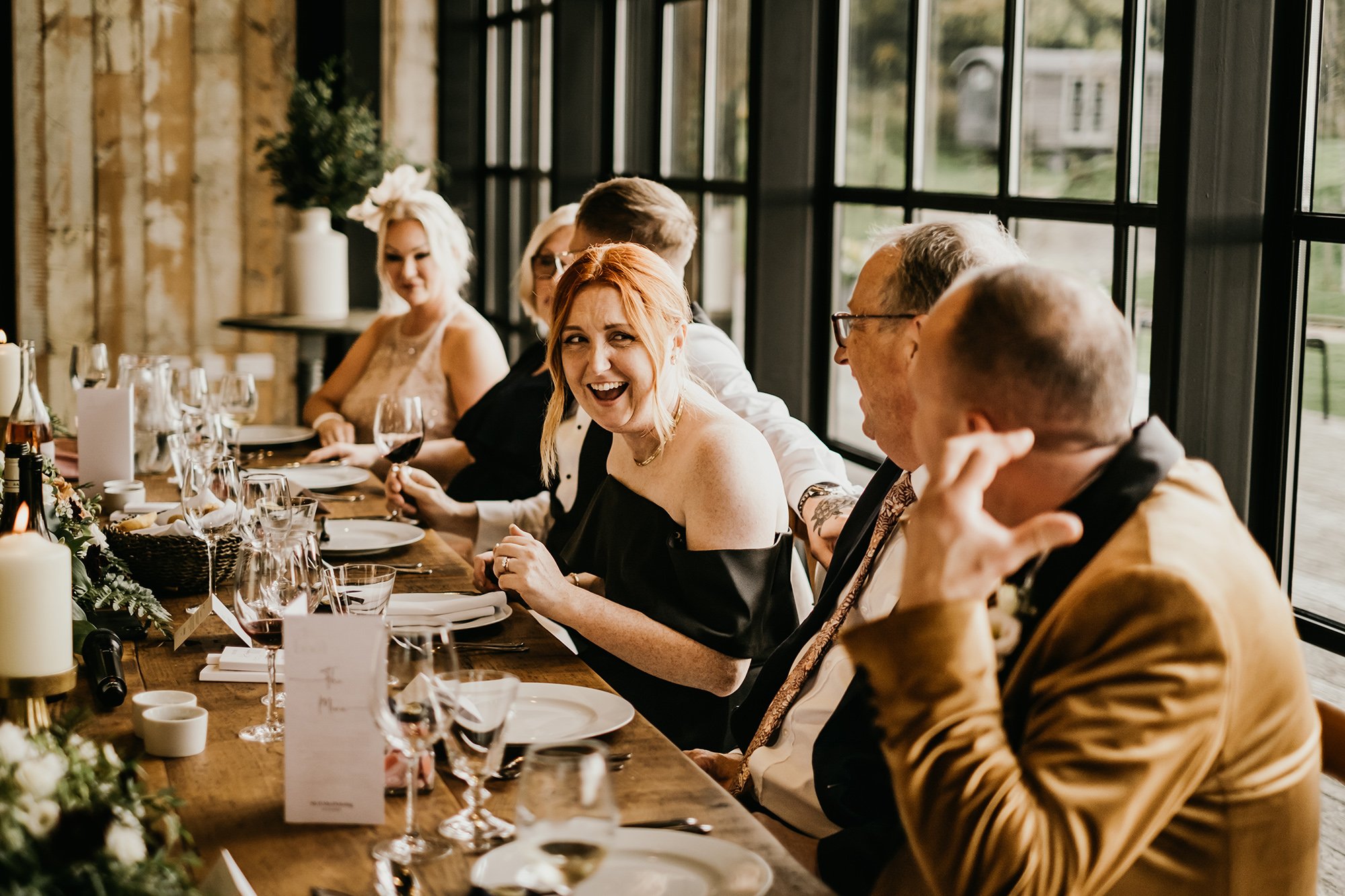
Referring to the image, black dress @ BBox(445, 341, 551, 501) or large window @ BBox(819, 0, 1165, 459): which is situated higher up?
large window @ BBox(819, 0, 1165, 459)

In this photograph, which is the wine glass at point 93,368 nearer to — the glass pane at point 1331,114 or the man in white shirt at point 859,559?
the man in white shirt at point 859,559

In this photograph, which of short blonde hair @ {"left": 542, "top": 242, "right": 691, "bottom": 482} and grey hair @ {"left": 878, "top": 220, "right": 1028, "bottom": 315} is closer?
grey hair @ {"left": 878, "top": 220, "right": 1028, "bottom": 315}

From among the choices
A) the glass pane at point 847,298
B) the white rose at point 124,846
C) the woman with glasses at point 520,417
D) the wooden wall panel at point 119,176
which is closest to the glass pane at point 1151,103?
the glass pane at point 847,298

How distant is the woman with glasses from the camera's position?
3.44 metres

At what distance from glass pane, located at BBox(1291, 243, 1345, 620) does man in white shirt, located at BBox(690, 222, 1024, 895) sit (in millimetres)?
416

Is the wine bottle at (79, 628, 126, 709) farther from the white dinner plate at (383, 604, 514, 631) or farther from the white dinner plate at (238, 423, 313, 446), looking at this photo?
the white dinner plate at (238, 423, 313, 446)

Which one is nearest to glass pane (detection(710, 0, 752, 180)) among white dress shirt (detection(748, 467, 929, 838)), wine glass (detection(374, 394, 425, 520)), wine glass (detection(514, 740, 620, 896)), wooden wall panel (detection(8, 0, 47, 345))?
wine glass (detection(374, 394, 425, 520))

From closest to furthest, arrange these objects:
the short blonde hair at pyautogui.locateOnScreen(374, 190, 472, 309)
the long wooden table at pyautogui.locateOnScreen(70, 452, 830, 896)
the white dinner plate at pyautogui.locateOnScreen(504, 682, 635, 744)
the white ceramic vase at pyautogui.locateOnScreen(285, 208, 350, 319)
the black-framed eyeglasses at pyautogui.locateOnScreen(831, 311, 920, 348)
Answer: the long wooden table at pyautogui.locateOnScreen(70, 452, 830, 896), the white dinner plate at pyautogui.locateOnScreen(504, 682, 635, 744), the black-framed eyeglasses at pyautogui.locateOnScreen(831, 311, 920, 348), the short blonde hair at pyautogui.locateOnScreen(374, 190, 472, 309), the white ceramic vase at pyautogui.locateOnScreen(285, 208, 350, 319)

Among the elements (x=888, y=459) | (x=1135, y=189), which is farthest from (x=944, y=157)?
(x=888, y=459)

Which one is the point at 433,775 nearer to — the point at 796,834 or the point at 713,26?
the point at 796,834

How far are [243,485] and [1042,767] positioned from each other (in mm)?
1433

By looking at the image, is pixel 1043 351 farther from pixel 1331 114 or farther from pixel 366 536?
pixel 366 536

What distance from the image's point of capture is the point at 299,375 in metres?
5.85

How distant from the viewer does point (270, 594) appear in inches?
61.4
